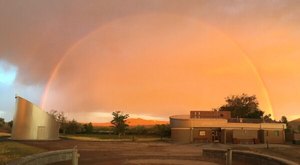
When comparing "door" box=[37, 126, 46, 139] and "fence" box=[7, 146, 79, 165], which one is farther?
"door" box=[37, 126, 46, 139]

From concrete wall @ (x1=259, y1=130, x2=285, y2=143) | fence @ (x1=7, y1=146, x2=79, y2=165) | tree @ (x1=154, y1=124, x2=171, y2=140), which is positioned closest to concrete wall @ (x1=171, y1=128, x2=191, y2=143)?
tree @ (x1=154, y1=124, x2=171, y2=140)

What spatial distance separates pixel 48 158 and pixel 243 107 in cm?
11603

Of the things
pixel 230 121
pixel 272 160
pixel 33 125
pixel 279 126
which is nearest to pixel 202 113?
pixel 230 121

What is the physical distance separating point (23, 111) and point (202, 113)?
45271 mm

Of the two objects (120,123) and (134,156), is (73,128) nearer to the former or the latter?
(120,123)

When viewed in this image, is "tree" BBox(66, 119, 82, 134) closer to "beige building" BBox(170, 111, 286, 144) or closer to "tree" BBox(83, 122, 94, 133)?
"tree" BBox(83, 122, 94, 133)

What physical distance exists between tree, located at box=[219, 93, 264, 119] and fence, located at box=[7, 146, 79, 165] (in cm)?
10757

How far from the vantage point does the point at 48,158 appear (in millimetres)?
24625

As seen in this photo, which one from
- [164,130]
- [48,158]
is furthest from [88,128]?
[48,158]

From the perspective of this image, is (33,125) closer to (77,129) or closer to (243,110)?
(77,129)

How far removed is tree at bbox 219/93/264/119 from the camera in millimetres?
128375

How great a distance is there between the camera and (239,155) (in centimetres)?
3042

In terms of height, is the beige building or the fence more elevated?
the beige building

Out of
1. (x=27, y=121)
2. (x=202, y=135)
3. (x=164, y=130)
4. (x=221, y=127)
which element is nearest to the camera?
(x=27, y=121)
